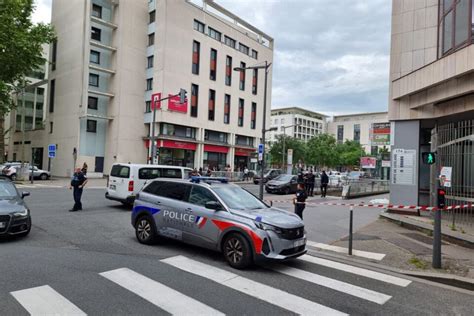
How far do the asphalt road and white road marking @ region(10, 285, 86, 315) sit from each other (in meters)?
0.01

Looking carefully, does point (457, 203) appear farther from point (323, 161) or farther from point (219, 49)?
point (323, 161)

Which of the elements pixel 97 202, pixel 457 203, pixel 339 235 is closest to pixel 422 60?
pixel 457 203

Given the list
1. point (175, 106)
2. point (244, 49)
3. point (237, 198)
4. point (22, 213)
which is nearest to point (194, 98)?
point (175, 106)


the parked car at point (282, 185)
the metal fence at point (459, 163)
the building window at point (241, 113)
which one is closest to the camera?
the metal fence at point (459, 163)

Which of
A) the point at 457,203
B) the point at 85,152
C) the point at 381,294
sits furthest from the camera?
the point at 85,152

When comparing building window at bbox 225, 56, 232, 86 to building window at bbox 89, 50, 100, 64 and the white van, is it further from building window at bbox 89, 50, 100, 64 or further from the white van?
the white van

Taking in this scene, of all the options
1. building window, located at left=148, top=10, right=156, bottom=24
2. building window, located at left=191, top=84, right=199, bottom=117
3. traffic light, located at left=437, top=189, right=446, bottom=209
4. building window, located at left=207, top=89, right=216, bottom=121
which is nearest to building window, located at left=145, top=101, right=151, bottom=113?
building window, located at left=191, top=84, right=199, bottom=117

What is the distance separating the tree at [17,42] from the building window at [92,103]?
573 centimetres

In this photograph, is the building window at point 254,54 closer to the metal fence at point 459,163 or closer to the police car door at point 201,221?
the metal fence at point 459,163

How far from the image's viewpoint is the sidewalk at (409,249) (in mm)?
6840

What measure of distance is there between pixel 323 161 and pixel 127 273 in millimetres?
68539

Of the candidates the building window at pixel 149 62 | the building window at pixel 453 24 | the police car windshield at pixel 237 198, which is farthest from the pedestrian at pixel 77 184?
the building window at pixel 149 62

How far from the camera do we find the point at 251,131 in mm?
49781

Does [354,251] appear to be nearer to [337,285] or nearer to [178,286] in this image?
[337,285]
